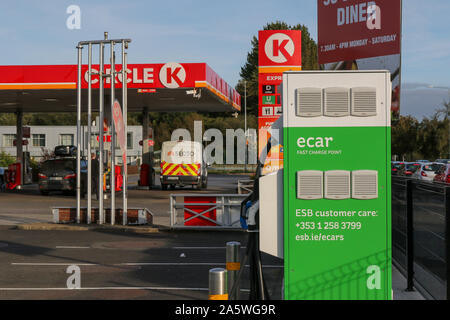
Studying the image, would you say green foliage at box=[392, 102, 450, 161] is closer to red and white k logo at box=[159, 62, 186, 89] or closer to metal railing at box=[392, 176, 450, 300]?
red and white k logo at box=[159, 62, 186, 89]

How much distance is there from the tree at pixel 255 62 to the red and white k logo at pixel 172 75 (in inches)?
2618

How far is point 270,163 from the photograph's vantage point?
623 inches

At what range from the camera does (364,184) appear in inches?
247

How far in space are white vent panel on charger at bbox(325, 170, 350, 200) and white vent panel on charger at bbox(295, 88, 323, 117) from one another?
0.64m

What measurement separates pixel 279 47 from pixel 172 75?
8883 mm

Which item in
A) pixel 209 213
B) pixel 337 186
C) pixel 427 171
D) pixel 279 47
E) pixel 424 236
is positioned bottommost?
pixel 209 213

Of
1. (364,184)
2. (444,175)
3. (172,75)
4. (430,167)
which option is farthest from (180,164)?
(364,184)

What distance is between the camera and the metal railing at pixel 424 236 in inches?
277

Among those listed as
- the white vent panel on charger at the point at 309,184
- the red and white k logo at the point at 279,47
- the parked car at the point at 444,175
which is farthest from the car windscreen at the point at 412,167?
the white vent panel on charger at the point at 309,184

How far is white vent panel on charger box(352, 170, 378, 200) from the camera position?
6.27m

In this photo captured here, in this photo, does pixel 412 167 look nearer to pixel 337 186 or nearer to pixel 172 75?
pixel 172 75

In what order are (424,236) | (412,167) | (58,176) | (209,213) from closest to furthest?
(424,236)
(209,213)
(58,176)
(412,167)

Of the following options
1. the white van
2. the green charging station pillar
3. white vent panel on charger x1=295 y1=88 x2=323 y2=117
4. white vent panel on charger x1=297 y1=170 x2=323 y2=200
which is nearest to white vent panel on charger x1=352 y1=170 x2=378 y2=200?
the green charging station pillar
